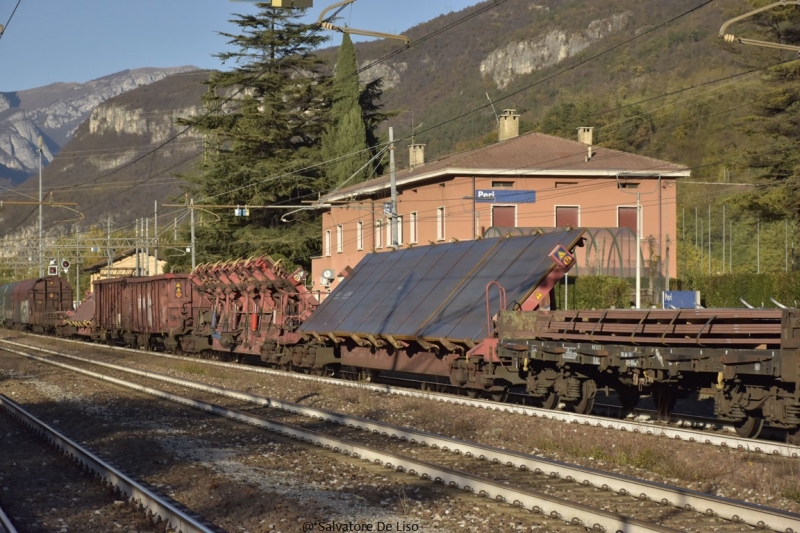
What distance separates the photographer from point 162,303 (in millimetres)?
39656

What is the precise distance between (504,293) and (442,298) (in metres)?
3.10

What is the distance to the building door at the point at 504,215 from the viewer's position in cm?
4844

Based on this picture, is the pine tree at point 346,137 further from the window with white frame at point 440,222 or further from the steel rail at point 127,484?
the steel rail at point 127,484

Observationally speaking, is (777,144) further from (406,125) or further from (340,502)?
(406,125)

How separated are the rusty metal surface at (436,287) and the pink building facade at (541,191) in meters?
20.4

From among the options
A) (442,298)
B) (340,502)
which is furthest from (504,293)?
(340,502)

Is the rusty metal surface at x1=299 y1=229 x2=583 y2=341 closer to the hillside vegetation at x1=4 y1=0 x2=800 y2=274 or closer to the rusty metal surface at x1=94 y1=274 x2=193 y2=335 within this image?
the hillside vegetation at x1=4 y1=0 x2=800 y2=274

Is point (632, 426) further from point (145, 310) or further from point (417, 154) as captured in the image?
point (417, 154)

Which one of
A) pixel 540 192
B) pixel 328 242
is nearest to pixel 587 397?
pixel 540 192

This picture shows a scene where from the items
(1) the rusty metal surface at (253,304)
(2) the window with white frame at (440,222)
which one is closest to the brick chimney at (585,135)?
(2) the window with white frame at (440,222)

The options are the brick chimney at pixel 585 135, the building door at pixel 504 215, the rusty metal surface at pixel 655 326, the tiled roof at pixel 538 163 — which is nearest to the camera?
the rusty metal surface at pixel 655 326

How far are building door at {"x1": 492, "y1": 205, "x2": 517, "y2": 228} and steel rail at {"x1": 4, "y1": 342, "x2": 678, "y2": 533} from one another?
32823 mm

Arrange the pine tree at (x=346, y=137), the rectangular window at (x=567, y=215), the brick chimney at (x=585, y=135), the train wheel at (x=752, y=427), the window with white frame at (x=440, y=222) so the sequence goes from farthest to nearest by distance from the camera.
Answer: the pine tree at (x=346, y=137), the brick chimney at (x=585, y=135), the window with white frame at (x=440, y=222), the rectangular window at (x=567, y=215), the train wheel at (x=752, y=427)

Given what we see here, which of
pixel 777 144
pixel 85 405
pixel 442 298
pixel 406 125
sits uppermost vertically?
pixel 406 125
